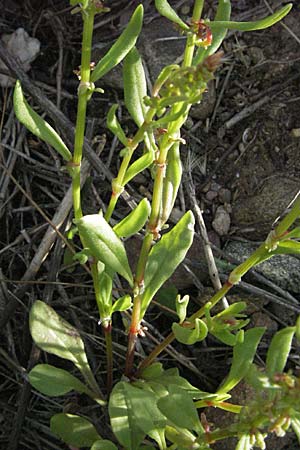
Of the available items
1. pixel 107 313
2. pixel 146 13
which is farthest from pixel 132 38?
pixel 146 13

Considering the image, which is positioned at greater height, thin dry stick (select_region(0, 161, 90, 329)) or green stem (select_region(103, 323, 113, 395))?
thin dry stick (select_region(0, 161, 90, 329))

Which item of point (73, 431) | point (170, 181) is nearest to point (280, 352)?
point (170, 181)

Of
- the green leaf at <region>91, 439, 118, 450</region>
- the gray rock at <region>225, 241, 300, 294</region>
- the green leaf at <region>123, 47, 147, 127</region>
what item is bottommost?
the green leaf at <region>91, 439, 118, 450</region>

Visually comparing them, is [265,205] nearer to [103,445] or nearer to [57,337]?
[57,337]

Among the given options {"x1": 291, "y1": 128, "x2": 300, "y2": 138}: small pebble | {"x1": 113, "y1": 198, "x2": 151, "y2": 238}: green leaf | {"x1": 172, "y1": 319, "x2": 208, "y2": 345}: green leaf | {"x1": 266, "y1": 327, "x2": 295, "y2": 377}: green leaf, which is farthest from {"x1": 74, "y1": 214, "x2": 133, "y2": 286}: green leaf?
{"x1": 291, "y1": 128, "x2": 300, "y2": 138}: small pebble

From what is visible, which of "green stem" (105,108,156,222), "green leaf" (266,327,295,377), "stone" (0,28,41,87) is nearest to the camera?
"green stem" (105,108,156,222)

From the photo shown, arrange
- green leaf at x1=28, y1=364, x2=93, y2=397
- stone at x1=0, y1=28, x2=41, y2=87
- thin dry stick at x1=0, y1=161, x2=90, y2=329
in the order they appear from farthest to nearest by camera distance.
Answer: stone at x1=0, y1=28, x2=41, y2=87, thin dry stick at x1=0, y1=161, x2=90, y2=329, green leaf at x1=28, y1=364, x2=93, y2=397

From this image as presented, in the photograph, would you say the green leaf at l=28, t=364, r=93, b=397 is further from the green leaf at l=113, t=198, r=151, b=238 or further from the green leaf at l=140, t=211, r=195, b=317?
the green leaf at l=113, t=198, r=151, b=238

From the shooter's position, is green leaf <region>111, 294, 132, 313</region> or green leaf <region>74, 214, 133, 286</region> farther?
green leaf <region>111, 294, 132, 313</region>
